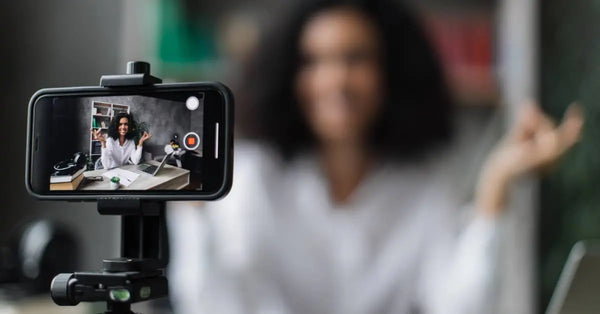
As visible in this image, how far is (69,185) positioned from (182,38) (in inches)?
55.9

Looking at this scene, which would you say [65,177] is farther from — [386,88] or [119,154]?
[386,88]

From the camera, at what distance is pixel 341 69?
2.04 meters

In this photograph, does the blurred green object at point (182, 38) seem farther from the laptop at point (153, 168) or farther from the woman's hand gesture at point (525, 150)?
the laptop at point (153, 168)

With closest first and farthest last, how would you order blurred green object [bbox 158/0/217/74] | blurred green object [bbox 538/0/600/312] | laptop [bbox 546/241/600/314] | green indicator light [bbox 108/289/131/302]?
green indicator light [bbox 108/289/131/302] < laptop [bbox 546/241/600/314] < blurred green object [bbox 538/0/600/312] < blurred green object [bbox 158/0/217/74]

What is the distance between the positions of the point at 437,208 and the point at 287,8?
0.76m

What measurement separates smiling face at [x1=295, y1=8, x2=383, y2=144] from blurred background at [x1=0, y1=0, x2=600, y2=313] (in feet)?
0.49

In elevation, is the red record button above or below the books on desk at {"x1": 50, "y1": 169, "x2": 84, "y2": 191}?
above

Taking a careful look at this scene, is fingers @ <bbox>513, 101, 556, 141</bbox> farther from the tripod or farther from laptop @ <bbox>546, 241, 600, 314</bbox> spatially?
the tripod

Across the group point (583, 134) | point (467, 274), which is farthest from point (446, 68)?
point (467, 274)

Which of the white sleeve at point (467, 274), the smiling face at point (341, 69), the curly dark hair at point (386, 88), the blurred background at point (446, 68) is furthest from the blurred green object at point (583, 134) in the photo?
the smiling face at point (341, 69)

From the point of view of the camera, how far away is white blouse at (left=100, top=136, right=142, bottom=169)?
2.47 ft

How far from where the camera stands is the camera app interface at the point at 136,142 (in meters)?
0.75

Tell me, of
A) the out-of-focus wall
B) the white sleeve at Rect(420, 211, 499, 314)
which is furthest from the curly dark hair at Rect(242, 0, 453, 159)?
the out-of-focus wall

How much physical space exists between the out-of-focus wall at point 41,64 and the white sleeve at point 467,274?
1058mm
